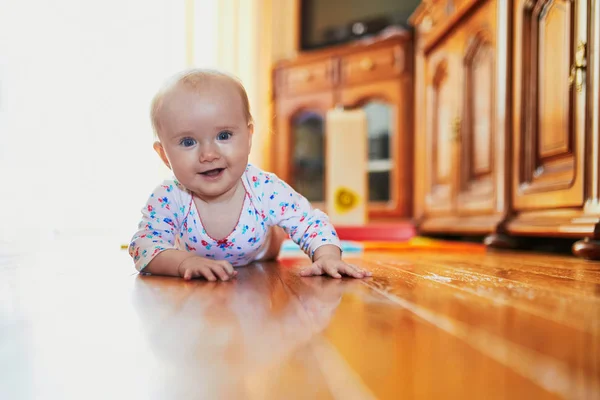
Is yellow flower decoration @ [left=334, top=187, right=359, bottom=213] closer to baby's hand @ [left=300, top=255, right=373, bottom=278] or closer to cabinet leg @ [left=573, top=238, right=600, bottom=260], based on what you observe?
cabinet leg @ [left=573, top=238, right=600, bottom=260]

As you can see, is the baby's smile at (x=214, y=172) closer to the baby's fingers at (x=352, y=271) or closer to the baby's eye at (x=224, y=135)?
the baby's eye at (x=224, y=135)

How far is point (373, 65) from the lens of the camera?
101 inches

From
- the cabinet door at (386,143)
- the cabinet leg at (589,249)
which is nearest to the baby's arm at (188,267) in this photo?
the cabinet leg at (589,249)

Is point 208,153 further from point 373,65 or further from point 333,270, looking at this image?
point 373,65

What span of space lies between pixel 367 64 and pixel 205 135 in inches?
70.0

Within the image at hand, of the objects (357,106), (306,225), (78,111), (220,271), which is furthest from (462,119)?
(78,111)

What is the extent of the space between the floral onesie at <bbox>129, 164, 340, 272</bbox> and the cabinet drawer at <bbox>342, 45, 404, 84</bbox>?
155 centimetres

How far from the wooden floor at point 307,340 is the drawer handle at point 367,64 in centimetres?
190

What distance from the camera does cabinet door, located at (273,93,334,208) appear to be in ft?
9.41

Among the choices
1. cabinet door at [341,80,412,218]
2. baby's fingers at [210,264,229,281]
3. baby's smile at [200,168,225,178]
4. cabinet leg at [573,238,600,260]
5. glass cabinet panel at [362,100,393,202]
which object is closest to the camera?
baby's fingers at [210,264,229,281]

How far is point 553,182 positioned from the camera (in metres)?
1.28

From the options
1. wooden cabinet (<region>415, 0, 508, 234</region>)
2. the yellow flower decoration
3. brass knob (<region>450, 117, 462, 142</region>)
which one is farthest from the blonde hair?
the yellow flower decoration

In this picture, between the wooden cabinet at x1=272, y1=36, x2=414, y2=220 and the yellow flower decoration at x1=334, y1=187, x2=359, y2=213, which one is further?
the wooden cabinet at x1=272, y1=36, x2=414, y2=220

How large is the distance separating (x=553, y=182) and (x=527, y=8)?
1.46 feet
